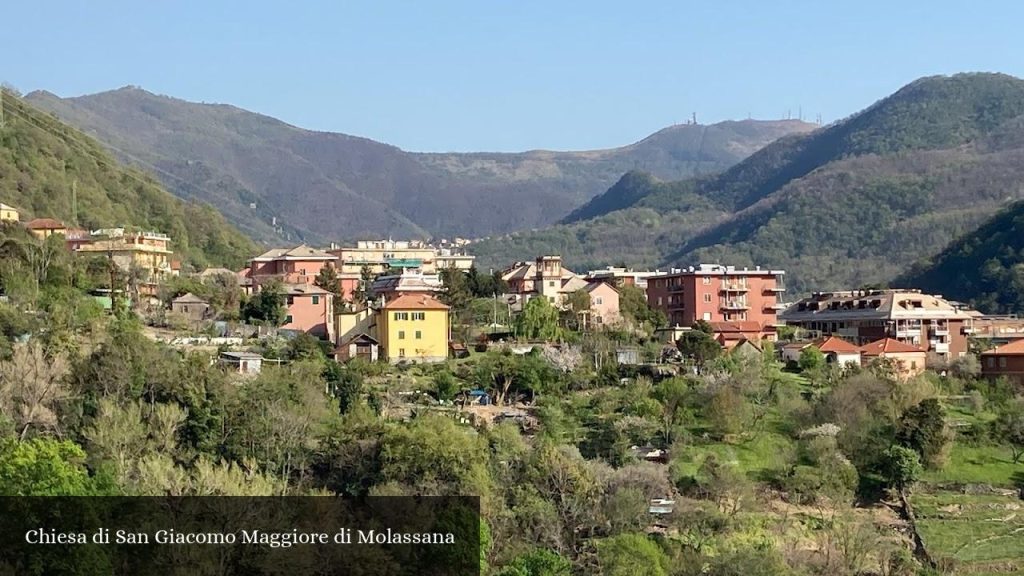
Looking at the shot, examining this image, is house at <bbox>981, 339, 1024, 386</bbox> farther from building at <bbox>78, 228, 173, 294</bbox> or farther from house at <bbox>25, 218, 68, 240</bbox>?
house at <bbox>25, 218, 68, 240</bbox>

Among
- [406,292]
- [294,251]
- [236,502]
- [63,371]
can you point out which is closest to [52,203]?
[294,251]

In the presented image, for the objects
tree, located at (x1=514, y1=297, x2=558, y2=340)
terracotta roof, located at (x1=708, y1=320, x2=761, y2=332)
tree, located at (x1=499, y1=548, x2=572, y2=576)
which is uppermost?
tree, located at (x1=514, y1=297, x2=558, y2=340)

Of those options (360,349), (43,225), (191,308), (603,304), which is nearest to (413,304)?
(360,349)

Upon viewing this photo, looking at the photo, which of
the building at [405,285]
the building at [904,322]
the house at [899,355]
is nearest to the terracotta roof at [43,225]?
the building at [405,285]

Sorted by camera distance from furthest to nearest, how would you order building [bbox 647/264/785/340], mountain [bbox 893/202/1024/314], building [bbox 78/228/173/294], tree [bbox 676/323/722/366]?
mountain [bbox 893/202/1024/314] < building [bbox 647/264/785/340] < building [bbox 78/228/173/294] < tree [bbox 676/323/722/366]

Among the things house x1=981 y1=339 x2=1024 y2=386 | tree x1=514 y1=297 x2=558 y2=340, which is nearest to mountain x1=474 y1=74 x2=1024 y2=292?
house x1=981 y1=339 x2=1024 y2=386

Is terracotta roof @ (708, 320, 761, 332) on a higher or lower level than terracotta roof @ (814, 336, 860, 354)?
higher

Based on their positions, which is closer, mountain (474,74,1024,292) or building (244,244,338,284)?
building (244,244,338,284)
